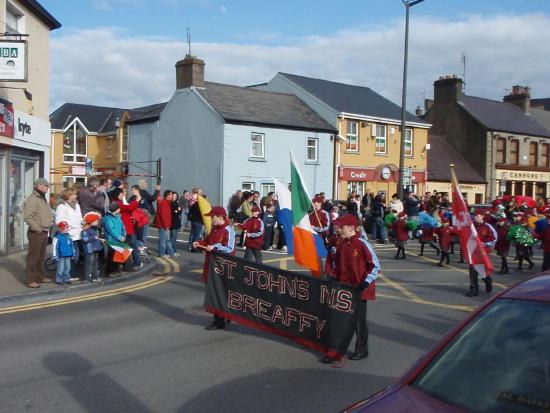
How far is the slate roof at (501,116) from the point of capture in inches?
1721

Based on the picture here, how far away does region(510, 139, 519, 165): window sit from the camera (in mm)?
44844

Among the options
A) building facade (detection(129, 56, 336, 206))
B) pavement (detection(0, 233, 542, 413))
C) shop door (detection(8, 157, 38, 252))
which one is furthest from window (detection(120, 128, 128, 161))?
pavement (detection(0, 233, 542, 413))

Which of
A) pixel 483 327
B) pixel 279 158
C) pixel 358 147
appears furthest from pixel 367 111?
pixel 483 327

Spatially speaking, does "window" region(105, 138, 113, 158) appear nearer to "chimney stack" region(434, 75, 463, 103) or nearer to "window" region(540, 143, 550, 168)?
"chimney stack" region(434, 75, 463, 103)

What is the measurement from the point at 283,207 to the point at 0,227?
748cm

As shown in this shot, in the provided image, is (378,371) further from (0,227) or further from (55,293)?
(0,227)

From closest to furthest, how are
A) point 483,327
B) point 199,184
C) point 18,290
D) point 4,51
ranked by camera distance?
point 483,327 < point 18,290 < point 4,51 < point 199,184

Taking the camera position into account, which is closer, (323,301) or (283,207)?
(323,301)

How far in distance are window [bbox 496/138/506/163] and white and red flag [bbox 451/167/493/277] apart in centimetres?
3505

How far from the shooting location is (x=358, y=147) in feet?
115

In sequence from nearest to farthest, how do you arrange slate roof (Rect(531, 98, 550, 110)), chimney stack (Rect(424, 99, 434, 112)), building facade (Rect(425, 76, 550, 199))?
building facade (Rect(425, 76, 550, 199)) → chimney stack (Rect(424, 99, 434, 112)) → slate roof (Rect(531, 98, 550, 110))

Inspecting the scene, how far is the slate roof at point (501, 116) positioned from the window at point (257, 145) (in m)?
19.2

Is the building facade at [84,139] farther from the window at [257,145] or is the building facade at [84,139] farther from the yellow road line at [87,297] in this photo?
the yellow road line at [87,297]

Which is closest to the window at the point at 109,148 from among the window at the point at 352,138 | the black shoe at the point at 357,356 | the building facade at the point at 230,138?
the building facade at the point at 230,138
